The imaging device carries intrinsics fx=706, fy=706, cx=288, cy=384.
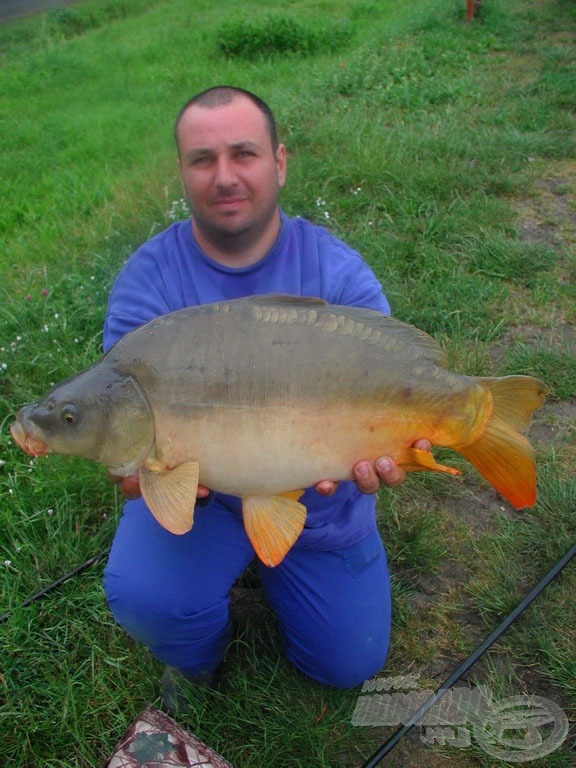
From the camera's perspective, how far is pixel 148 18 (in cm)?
1188

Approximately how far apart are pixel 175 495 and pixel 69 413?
0.99 ft

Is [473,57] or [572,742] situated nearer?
[572,742]

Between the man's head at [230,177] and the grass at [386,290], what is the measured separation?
104cm

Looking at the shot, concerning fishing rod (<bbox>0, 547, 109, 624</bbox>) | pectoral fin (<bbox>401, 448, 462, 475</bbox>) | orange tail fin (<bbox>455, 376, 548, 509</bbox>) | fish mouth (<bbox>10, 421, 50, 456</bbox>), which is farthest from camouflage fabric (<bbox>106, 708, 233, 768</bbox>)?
orange tail fin (<bbox>455, 376, 548, 509</bbox>)

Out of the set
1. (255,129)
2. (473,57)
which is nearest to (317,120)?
(473,57)

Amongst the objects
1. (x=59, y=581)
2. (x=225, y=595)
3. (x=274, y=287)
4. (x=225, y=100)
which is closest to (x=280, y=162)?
(x=225, y=100)

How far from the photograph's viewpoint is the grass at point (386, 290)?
1.97 m

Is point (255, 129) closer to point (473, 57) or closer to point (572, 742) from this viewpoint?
point (572, 742)

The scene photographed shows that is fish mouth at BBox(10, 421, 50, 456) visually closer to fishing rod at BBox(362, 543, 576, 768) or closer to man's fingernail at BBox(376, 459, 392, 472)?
man's fingernail at BBox(376, 459, 392, 472)

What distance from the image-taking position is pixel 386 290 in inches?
139

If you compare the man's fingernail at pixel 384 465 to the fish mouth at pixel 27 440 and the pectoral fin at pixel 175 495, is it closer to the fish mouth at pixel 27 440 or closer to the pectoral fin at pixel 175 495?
the pectoral fin at pixel 175 495

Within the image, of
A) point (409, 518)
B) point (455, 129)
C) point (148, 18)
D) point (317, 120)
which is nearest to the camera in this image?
point (409, 518)

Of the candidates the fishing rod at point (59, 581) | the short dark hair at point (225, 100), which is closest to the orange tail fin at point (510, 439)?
the short dark hair at point (225, 100)

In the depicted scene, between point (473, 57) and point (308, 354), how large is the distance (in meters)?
6.59
